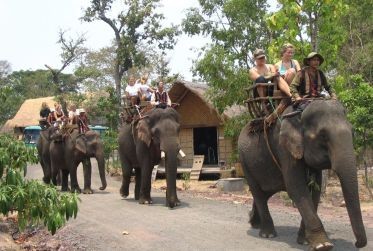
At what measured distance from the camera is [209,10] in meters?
19.9

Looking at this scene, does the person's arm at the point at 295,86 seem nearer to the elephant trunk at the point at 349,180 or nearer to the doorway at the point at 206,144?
the elephant trunk at the point at 349,180

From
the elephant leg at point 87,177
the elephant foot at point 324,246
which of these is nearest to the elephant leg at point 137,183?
the elephant leg at point 87,177

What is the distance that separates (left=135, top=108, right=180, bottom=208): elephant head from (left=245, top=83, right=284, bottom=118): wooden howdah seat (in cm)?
336

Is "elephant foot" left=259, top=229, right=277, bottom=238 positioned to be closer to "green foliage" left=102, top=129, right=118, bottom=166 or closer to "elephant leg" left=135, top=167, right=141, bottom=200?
"elephant leg" left=135, top=167, right=141, bottom=200

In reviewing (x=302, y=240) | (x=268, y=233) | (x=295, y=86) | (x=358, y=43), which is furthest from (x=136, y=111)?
(x=358, y=43)

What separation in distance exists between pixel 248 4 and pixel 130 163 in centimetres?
763

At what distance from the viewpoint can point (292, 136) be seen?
7336mm

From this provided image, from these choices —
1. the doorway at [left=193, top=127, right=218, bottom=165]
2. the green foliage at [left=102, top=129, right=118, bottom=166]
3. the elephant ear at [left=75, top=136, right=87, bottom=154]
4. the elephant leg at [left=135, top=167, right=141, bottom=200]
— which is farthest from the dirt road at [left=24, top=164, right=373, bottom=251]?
the doorway at [left=193, top=127, right=218, bottom=165]

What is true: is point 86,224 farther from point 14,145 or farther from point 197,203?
point 14,145

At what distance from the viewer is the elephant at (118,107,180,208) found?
12.1 meters

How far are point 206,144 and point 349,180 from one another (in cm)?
2106

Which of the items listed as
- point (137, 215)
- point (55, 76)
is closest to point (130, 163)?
point (137, 215)

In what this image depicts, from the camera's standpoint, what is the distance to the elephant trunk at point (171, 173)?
12.0 m

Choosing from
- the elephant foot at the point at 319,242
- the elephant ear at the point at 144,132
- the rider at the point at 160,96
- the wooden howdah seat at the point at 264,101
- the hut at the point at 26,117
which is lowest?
the elephant foot at the point at 319,242
